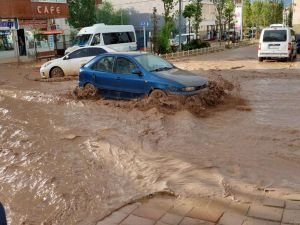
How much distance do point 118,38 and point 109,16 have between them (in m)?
32.8

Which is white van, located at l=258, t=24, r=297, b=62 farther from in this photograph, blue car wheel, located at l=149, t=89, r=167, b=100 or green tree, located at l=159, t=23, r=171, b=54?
blue car wheel, located at l=149, t=89, r=167, b=100

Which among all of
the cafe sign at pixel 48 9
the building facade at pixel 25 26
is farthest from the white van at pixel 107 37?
the cafe sign at pixel 48 9

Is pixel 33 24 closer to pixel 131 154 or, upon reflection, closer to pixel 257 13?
pixel 131 154

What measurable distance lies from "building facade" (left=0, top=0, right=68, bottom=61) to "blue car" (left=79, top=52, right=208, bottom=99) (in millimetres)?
19194

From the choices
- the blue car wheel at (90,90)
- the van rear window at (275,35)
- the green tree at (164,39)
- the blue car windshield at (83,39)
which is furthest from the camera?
the green tree at (164,39)

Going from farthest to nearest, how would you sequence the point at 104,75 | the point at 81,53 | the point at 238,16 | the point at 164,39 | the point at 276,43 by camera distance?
the point at 238,16 < the point at 164,39 < the point at 276,43 < the point at 81,53 < the point at 104,75

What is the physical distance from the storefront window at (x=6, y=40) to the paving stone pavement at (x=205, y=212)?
27.3 meters

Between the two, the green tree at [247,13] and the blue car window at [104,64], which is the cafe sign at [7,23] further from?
the green tree at [247,13]

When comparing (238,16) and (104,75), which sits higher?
(238,16)

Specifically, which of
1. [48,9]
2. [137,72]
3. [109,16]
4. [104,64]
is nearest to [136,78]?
[137,72]

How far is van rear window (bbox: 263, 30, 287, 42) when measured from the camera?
2162 cm

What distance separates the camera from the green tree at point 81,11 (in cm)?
4950

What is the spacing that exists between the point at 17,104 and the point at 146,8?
4965 cm

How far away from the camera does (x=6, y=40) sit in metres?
30.0
